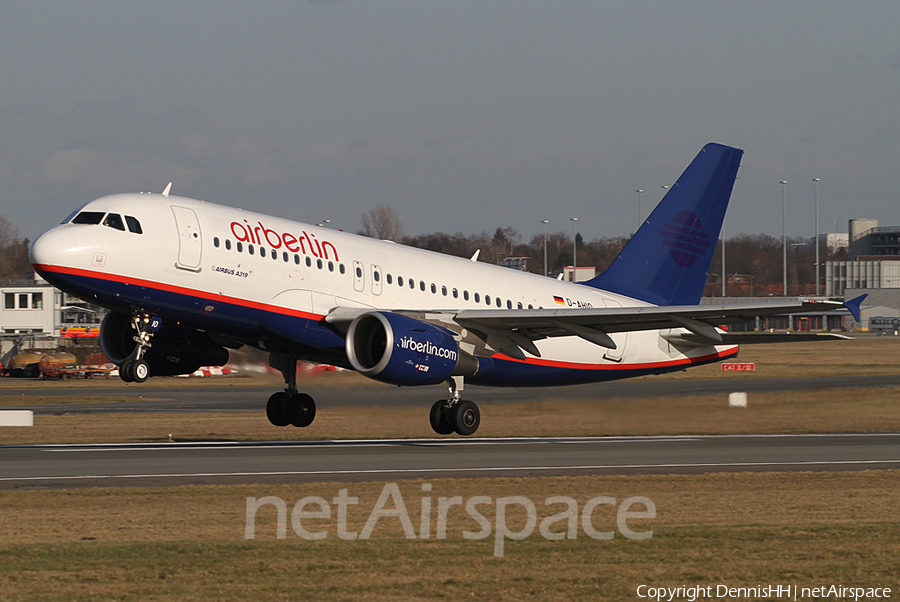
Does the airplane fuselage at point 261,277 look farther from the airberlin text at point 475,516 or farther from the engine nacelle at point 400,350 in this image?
the airberlin text at point 475,516

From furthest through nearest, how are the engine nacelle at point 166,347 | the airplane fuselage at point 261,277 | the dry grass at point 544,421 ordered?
the dry grass at point 544,421 < the engine nacelle at point 166,347 < the airplane fuselage at point 261,277

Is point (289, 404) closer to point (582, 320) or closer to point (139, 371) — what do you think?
point (139, 371)

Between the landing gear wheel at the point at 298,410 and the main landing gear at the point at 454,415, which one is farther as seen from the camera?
the landing gear wheel at the point at 298,410

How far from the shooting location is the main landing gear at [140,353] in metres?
25.2

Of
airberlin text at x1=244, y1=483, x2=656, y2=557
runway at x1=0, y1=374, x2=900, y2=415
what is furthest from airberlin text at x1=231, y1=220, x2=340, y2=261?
airberlin text at x1=244, y1=483, x2=656, y2=557

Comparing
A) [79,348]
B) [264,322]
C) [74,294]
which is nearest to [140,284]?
[74,294]

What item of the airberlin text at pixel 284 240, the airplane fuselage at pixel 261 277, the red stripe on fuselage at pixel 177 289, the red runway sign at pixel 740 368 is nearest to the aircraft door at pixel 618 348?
the airplane fuselage at pixel 261 277

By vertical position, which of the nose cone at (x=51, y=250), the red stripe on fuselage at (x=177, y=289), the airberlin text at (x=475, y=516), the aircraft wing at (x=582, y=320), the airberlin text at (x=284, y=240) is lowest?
the airberlin text at (x=475, y=516)

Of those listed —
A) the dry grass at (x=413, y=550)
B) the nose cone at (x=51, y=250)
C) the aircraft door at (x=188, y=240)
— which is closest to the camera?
the dry grass at (x=413, y=550)

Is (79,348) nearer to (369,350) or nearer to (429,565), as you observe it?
(369,350)

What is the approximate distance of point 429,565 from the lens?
1289 cm

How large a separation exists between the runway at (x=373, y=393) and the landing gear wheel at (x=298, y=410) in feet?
6.97

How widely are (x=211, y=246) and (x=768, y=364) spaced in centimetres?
5888

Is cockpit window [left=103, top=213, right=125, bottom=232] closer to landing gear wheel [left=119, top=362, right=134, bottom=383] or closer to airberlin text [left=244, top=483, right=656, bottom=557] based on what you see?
landing gear wheel [left=119, top=362, right=134, bottom=383]
